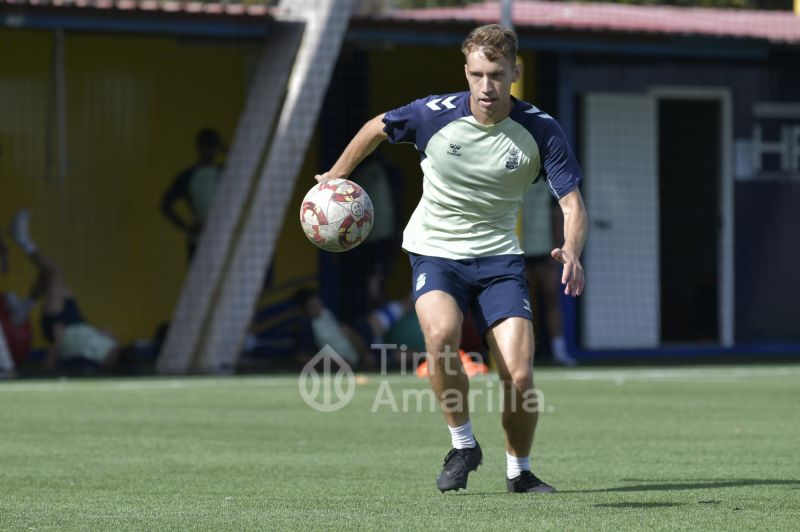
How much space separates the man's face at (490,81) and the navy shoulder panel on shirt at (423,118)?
0.17 meters

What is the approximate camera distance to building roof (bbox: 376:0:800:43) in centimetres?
1819

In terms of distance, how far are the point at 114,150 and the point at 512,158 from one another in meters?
12.8

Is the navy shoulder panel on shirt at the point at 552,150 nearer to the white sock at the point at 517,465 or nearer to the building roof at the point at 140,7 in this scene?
the white sock at the point at 517,465

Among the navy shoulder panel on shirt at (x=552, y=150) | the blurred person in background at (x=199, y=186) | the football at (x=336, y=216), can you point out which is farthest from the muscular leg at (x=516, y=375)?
the blurred person in background at (x=199, y=186)

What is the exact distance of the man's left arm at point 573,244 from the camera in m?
6.64

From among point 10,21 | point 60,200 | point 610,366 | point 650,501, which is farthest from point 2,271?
→ point 650,501

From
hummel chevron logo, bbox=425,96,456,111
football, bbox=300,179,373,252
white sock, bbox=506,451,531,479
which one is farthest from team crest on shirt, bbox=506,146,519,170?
white sock, bbox=506,451,531,479

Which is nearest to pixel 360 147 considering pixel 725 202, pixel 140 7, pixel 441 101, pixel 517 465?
pixel 441 101

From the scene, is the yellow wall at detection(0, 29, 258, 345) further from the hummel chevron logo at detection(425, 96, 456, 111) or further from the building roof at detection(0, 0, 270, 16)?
the hummel chevron logo at detection(425, 96, 456, 111)

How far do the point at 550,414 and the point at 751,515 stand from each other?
18.0ft

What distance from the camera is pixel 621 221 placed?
1938cm

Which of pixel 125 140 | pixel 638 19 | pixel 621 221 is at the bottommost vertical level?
pixel 621 221

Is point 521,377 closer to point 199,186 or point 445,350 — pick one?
point 445,350

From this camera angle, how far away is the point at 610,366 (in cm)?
1775
